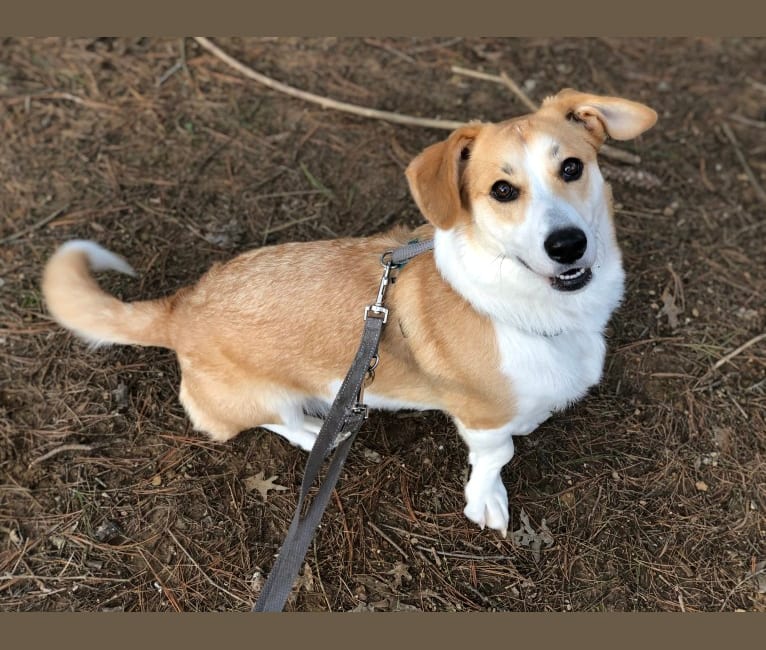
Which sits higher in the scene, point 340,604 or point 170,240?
point 170,240

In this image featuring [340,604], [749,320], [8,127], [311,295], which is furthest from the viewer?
[8,127]

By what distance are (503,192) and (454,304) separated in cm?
56

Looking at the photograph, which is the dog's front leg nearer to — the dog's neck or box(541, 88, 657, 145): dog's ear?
the dog's neck

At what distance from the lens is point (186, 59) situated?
4938 millimetres

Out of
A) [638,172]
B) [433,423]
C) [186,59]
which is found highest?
[186,59]

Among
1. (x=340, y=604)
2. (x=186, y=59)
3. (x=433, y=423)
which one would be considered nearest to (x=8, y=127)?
(x=186, y=59)

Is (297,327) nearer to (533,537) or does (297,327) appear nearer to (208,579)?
(208,579)

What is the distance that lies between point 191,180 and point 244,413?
210cm

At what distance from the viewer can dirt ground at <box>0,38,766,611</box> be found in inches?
128

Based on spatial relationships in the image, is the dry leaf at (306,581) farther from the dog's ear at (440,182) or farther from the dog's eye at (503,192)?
the dog's eye at (503,192)

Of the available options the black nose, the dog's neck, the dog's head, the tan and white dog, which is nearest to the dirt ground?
the tan and white dog

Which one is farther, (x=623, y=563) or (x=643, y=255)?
(x=643, y=255)

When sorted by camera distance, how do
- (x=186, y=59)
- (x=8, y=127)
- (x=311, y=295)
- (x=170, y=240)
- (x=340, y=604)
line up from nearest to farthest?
(x=311, y=295) < (x=340, y=604) < (x=170, y=240) < (x=8, y=127) < (x=186, y=59)

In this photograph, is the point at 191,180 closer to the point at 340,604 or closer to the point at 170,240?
the point at 170,240
